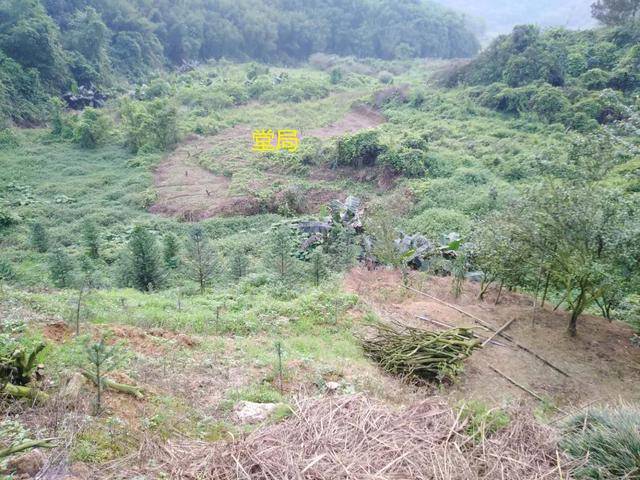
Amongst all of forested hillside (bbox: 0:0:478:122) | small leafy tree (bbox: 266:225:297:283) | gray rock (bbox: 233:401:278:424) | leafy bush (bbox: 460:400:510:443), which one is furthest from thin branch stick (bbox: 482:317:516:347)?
forested hillside (bbox: 0:0:478:122)

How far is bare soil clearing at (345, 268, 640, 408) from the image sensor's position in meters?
6.43

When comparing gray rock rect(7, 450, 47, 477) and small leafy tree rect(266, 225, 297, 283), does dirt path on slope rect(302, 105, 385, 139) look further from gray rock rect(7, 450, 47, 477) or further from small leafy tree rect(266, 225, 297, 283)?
gray rock rect(7, 450, 47, 477)

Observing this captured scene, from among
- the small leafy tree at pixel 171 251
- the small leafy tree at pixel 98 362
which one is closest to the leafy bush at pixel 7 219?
the small leafy tree at pixel 171 251

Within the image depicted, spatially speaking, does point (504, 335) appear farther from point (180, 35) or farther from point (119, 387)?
point (180, 35)

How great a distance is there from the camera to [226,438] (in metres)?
3.78

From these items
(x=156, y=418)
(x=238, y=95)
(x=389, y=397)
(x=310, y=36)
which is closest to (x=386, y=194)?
(x=389, y=397)

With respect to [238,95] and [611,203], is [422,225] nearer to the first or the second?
[611,203]

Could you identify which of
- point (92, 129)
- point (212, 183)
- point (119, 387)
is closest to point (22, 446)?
point (119, 387)

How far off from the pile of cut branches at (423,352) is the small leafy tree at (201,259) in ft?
15.4

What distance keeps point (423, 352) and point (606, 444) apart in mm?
3097

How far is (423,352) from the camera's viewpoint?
633cm

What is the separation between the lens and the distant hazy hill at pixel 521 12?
7231cm

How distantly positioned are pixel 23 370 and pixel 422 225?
1181 cm

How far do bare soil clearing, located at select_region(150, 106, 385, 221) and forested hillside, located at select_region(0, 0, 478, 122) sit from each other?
11.2 m
